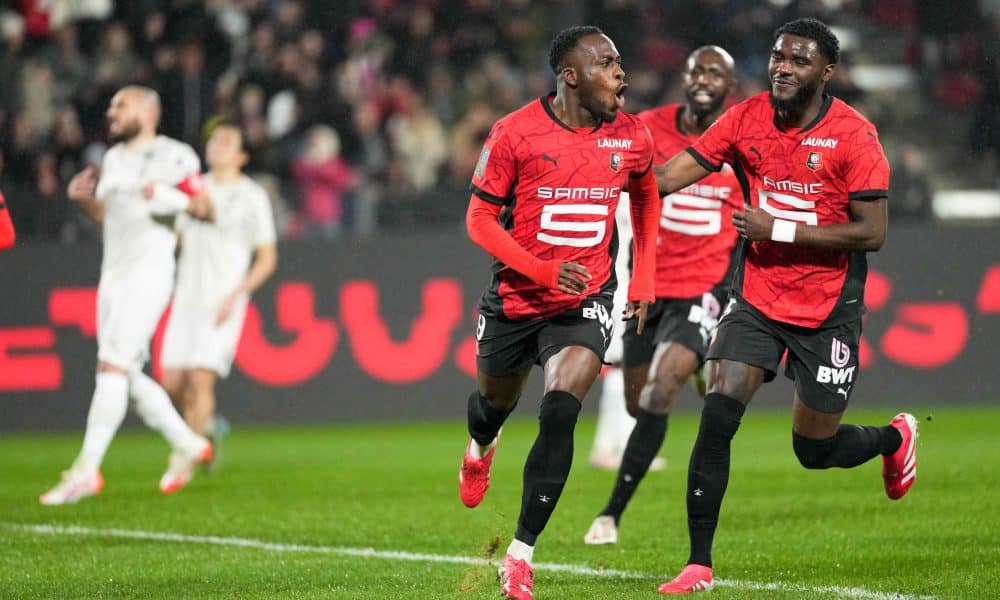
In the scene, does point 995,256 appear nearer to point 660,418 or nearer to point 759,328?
point 660,418

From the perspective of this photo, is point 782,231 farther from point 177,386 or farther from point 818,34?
point 177,386

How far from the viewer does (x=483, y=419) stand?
7.70m

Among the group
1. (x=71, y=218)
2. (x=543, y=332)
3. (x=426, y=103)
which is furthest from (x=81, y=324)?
(x=543, y=332)

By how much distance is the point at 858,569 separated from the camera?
7223 mm

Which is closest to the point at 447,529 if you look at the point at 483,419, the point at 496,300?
the point at 483,419

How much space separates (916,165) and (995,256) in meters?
2.48

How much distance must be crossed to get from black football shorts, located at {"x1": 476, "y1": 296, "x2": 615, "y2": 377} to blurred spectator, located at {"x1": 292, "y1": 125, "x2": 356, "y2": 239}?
811 centimetres

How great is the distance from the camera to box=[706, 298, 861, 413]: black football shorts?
6859 millimetres

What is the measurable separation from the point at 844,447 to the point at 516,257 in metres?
1.79

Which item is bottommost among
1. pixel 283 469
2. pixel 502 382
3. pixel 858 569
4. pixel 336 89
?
pixel 283 469

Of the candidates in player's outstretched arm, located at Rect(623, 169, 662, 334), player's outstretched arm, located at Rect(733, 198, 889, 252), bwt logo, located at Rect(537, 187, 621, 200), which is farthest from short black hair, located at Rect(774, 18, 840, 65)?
bwt logo, located at Rect(537, 187, 621, 200)

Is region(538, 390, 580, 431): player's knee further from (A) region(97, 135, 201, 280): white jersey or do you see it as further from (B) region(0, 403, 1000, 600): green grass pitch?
(A) region(97, 135, 201, 280): white jersey

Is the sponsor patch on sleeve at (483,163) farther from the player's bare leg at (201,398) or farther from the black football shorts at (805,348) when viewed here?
the player's bare leg at (201,398)

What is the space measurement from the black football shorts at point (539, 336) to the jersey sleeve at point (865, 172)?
1.18 m
